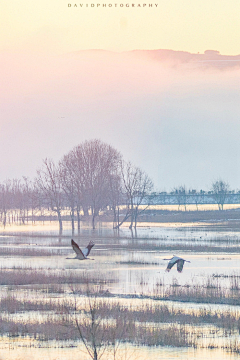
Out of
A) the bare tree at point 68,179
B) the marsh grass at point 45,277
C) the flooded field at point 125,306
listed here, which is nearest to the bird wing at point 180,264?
the flooded field at point 125,306

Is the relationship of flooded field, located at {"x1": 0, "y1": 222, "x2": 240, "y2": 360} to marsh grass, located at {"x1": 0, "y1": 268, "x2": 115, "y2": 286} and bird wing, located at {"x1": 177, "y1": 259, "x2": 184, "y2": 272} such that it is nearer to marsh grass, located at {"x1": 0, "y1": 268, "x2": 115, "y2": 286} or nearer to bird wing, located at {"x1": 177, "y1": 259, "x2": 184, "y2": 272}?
marsh grass, located at {"x1": 0, "y1": 268, "x2": 115, "y2": 286}

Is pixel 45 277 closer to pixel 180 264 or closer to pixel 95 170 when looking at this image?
pixel 180 264

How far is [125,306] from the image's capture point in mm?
14984

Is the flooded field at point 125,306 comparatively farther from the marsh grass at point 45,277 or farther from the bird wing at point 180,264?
the bird wing at point 180,264

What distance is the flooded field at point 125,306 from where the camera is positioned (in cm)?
1119

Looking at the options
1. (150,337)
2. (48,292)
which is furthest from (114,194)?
(150,337)

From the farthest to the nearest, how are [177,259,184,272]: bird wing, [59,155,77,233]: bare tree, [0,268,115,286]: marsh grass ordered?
[59,155,77,233]: bare tree → [177,259,184,272]: bird wing → [0,268,115,286]: marsh grass

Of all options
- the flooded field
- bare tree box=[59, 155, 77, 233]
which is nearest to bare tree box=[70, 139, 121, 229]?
bare tree box=[59, 155, 77, 233]

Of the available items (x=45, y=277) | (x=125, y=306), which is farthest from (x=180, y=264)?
(x=125, y=306)

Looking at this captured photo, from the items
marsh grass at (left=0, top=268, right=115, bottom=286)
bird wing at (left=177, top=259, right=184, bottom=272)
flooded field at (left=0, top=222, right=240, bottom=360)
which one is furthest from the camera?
bird wing at (left=177, top=259, right=184, bottom=272)

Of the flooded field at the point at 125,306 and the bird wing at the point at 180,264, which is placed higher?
the bird wing at the point at 180,264

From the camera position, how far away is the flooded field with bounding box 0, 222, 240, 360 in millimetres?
11188

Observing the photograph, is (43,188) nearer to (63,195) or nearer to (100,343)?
(63,195)

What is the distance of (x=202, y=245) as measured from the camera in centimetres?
3544
